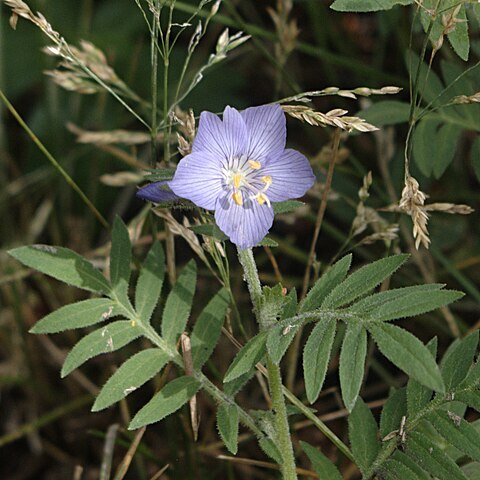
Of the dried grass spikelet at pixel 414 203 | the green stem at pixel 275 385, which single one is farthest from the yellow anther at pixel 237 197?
the dried grass spikelet at pixel 414 203

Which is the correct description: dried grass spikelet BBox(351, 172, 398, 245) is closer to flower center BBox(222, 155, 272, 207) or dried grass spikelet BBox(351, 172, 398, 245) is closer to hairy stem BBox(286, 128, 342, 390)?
hairy stem BBox(286, 128, 342, 390)

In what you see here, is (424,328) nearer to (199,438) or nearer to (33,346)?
(199,438)

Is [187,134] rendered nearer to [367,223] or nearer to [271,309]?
[271,309]

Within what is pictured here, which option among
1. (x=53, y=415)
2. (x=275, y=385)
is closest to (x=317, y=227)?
(x=275, y=385)

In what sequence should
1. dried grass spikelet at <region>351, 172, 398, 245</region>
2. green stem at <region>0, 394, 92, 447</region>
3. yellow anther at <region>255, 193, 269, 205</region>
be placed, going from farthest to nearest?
green stem at <region>0, 394, 92, 447</region> → dried grass spikelet at <region>351, 172, 398, 245</region> → yellow anther at <region>255, 193, 269, 205</region>

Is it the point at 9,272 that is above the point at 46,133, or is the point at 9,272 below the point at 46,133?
below

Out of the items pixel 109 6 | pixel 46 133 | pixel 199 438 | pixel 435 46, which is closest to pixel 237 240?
pixel 435 46

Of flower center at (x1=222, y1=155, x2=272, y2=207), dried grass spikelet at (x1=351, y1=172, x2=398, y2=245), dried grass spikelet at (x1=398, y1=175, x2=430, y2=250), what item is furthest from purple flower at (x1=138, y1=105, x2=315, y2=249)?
Answer: dried grass spikelet at (x1=351, y1=172, x2=398, y2=245)
